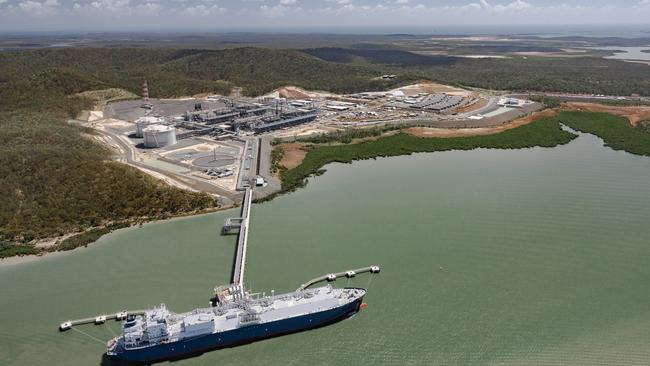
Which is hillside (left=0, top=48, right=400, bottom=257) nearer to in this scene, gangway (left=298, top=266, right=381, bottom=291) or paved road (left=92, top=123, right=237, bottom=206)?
paved road (left=92, top=123, right=237, bottom=206)

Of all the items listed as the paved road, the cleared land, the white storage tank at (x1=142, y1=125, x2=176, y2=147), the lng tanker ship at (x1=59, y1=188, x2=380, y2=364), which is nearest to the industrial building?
the cleared land

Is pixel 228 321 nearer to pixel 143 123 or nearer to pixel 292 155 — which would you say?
pixel 292 155

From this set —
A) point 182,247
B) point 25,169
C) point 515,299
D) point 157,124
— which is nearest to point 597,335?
point 515,299

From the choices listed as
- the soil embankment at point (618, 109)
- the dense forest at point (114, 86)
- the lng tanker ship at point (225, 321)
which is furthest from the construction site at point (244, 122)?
the lng tanker ship at point (225, 321)

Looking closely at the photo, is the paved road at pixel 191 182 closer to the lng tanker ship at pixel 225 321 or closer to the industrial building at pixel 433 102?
the lng tanker ship at pixel 225 321

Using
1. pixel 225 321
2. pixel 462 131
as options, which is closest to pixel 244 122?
pixel 462 131
